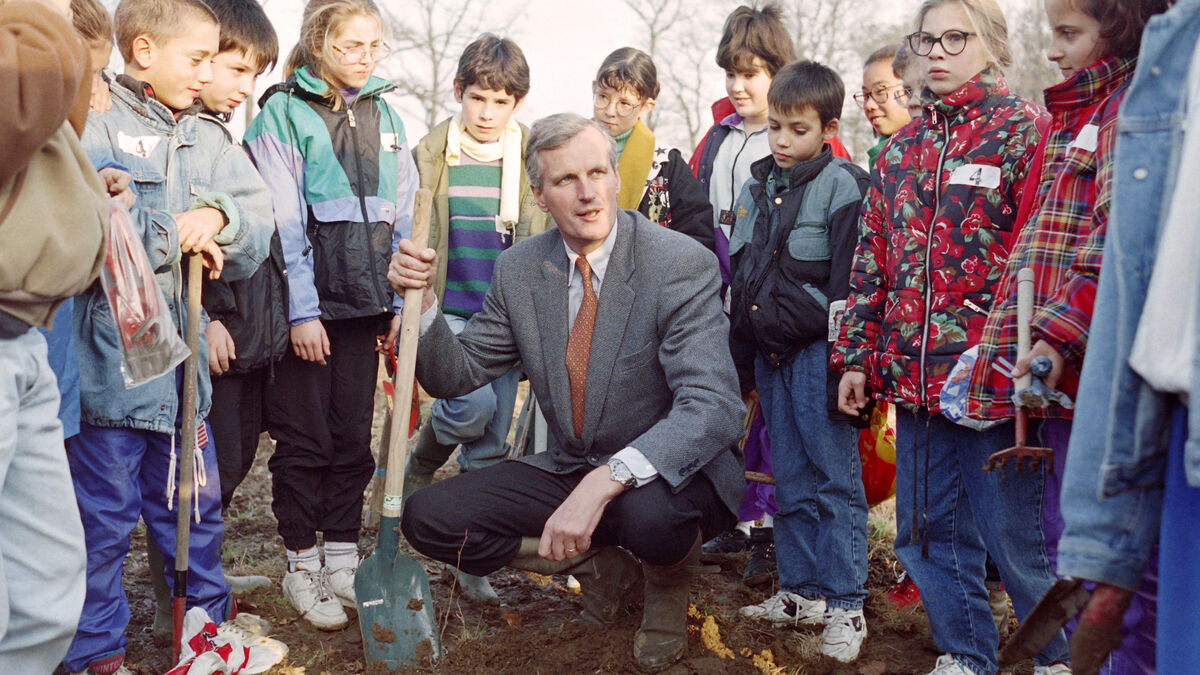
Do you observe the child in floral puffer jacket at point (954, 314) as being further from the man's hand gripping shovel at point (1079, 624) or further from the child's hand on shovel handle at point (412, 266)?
the child's hand on shovel handle at point (412, 266)

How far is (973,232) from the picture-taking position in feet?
9.86

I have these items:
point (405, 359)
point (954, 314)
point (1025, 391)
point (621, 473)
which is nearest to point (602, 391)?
point (621, 473)

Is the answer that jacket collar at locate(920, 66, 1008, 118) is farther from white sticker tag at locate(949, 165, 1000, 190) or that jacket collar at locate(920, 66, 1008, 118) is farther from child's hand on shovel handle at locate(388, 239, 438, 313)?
child's hand on shovel handle at locate(388, 239, 438, 313)

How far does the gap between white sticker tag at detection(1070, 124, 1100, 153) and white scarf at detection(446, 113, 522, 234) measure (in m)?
2.55

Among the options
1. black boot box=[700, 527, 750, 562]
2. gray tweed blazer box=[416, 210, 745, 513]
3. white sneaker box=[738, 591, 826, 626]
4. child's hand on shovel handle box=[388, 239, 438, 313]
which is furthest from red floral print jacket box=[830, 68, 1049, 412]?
black boot box=[700, 527, 750, 562]

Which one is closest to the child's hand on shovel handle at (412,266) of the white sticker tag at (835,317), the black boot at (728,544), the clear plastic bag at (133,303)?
the clear plastic bag at (133,303)

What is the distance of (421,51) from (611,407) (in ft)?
68.5

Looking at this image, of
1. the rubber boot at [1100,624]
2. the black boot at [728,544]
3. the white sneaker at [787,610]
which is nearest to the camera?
the rubber boot at [1100,624]

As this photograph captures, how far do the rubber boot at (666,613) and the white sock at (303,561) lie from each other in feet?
4.28

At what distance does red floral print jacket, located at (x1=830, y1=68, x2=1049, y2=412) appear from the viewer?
299 centimetres

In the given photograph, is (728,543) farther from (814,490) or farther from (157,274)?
(157,274)

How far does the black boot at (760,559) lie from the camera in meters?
4.28

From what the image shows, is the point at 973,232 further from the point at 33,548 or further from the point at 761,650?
the point at 33,548

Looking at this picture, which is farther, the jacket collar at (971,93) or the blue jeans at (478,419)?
the blue jeans at (478,419)
